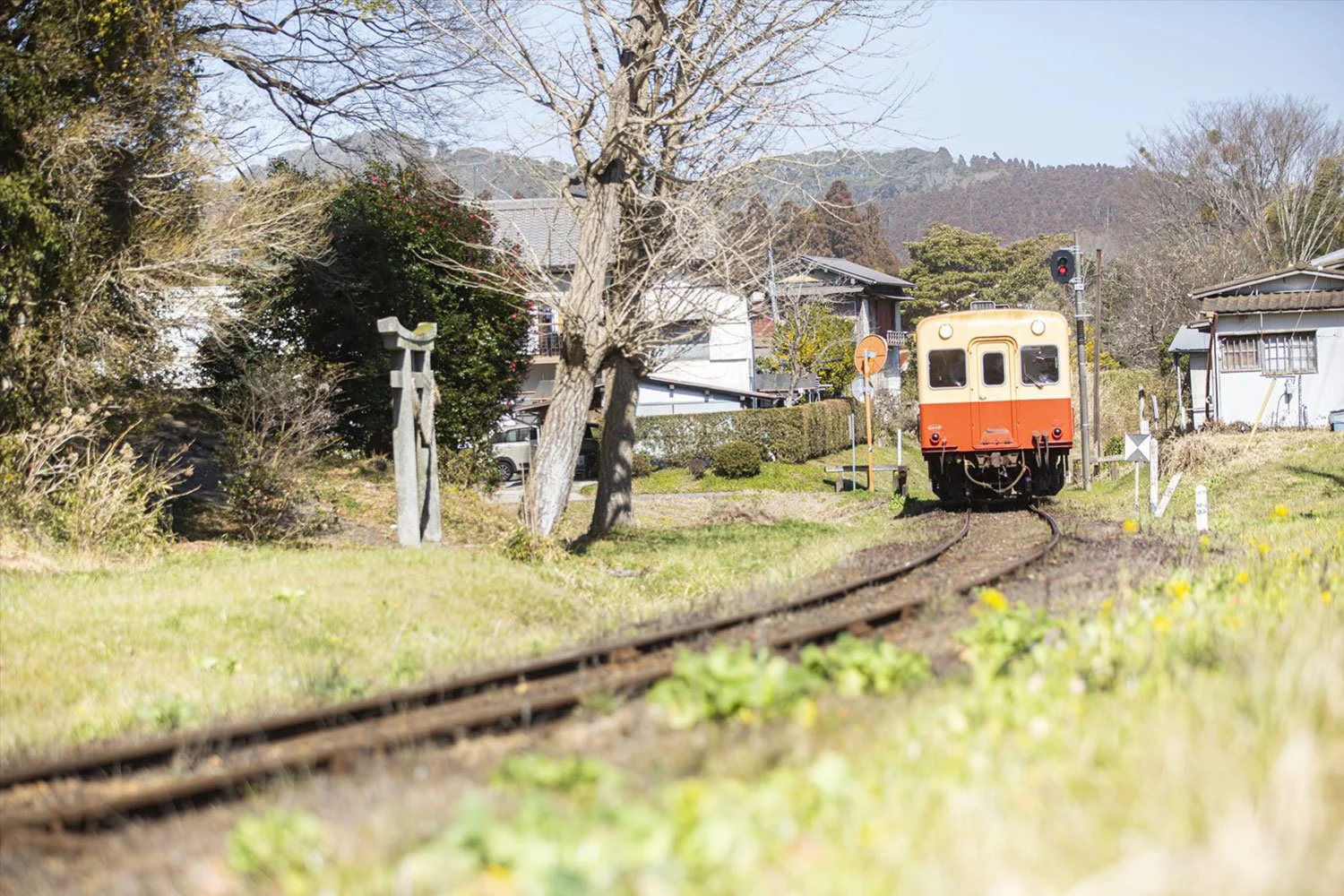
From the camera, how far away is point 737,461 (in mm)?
34188

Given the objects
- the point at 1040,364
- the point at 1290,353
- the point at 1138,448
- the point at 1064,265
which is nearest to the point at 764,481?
the point at 1064,265

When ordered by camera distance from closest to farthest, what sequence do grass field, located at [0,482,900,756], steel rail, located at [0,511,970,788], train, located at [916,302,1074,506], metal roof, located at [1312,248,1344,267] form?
steel rail, located at [0,511,970,788]
grass field, located at [0,482,900,756]
train, located at [916,302,1074,506]
metal roof, located at [1312,248,1344,267]

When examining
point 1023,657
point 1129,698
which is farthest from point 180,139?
point 1129,698

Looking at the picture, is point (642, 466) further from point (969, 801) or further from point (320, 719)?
point (969, 801)

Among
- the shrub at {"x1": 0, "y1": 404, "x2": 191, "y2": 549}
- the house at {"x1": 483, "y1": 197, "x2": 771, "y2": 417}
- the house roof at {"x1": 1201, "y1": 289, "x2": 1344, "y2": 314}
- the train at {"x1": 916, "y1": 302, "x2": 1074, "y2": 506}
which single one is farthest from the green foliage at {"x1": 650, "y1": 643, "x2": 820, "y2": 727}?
the house roof at {"x1": 1201, "y1": 289, "x2": 1344, "y2": 314}

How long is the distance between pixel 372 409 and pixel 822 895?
906 inches

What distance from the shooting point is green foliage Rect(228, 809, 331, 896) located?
3.31 meters

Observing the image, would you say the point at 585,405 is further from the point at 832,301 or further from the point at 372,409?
the point at 832,301

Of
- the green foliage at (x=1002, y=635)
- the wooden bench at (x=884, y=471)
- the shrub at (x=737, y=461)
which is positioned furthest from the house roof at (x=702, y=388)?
the green foliage at (x=1002, y=635)

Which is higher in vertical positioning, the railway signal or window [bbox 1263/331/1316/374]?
the railway signal

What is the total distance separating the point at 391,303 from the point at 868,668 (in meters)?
21.0

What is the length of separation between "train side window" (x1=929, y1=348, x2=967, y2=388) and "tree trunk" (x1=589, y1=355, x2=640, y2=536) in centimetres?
453

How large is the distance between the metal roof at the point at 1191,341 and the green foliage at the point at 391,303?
831 inches

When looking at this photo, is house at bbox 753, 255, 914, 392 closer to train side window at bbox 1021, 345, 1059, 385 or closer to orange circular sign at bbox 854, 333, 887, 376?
orange circular sign at bbox 854, 333, 887, 376
